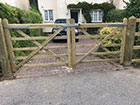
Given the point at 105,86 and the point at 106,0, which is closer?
the point at 105,86

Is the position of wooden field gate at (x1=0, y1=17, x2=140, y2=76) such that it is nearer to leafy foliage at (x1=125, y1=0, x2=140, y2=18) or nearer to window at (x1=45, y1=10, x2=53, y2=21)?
leafy foliage at (x1=125, y1=0, x2=140, y2=18)

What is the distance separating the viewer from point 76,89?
291cm

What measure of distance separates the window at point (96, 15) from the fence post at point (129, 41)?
11.6 m

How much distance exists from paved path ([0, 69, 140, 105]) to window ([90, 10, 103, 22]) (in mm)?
12515

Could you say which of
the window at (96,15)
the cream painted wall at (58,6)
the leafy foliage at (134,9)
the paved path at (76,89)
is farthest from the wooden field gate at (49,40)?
the window at (96,15)

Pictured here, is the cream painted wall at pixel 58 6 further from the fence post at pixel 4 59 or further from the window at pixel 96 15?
the fence post at pixel 4 59

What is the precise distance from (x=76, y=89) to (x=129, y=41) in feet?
9.06

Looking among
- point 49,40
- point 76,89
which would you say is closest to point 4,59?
point 49,40

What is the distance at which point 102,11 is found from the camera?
14719 mm

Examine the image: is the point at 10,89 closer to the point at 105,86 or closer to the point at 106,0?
the point at 105,86

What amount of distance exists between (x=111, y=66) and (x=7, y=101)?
3645 mm

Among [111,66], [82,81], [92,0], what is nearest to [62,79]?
[82,81]

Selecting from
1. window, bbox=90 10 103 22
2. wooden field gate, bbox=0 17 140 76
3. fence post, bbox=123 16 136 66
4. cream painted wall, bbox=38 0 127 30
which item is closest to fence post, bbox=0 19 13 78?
wooden field gate, bbox=0 17 140 76

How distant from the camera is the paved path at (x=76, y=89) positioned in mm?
2457
